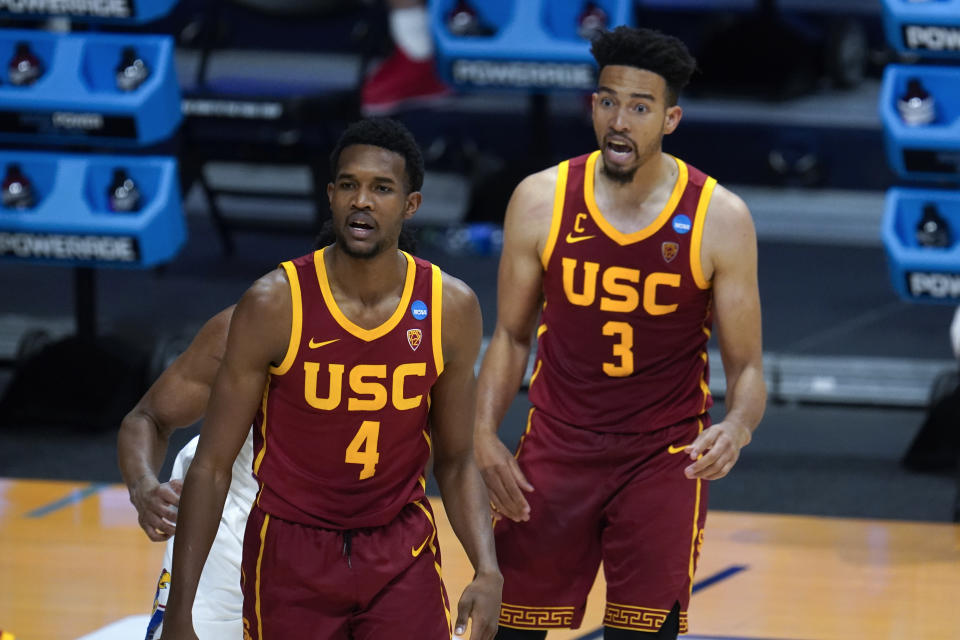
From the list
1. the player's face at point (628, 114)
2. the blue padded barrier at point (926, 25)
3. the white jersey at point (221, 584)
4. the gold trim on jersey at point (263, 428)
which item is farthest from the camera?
the blue padded barrier at point (926, 25)

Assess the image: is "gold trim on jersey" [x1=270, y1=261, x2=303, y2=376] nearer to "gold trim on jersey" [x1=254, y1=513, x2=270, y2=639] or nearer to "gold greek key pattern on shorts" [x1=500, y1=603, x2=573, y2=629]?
"gold trim on jersey" [x1=254, y1=513, x2=270, y2=639]

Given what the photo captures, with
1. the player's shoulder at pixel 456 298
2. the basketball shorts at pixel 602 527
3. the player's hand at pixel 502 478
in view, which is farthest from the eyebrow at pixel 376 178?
the basketball shorts at pixel 602 527

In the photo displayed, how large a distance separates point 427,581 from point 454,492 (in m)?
0.17

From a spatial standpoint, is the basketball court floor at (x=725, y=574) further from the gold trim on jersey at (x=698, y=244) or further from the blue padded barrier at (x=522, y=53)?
the blue padded barrier at (x=522, y=53)

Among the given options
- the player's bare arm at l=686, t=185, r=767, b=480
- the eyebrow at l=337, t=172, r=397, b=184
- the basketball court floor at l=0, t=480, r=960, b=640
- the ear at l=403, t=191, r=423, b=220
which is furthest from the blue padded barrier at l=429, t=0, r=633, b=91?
the eyebrow at l=337, t=172, r=397, b=184

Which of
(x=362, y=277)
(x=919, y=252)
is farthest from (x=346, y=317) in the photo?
(x=919, y=252)

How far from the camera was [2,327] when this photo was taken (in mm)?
7637

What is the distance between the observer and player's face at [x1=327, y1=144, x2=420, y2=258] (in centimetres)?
292

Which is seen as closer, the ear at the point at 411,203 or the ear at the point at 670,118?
the ear at the point at 411,203

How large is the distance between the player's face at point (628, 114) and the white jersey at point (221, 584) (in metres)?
0.99

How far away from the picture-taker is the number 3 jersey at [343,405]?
2.95m

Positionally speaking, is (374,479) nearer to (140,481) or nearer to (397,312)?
(397,312)

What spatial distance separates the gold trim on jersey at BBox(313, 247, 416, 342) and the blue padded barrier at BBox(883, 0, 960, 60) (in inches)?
134

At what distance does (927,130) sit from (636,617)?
2.86 metres
